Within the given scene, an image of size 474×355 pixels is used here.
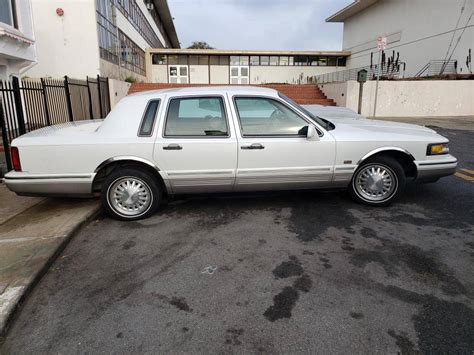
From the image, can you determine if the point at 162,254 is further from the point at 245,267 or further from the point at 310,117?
the point at 310,117

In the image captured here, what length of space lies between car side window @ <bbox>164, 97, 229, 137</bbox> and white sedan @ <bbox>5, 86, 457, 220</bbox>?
1cm

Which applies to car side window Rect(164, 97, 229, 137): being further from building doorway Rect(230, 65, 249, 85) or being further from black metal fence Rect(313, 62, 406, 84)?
building doorway Rect(230, 65, 249, 85)

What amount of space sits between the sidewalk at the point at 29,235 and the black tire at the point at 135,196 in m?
0.39

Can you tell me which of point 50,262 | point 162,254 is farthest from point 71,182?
point 162,254

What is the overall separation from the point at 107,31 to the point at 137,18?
1042 centimetres

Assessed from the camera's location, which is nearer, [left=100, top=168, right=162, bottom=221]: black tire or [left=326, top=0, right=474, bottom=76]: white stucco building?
[left=100, top=168, right=162, bottom=221]: black tire

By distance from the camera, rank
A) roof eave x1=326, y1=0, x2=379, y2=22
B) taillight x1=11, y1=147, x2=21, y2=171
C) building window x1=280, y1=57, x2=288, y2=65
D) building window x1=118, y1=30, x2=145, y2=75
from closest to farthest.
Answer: taillight x1=11, y1=147, x2=21, y2=171
building window x1=118, y1=30, x2=145, y2=75
roof eave x1=326, y1=0, x2=379, y2=22
building window x1=280, y1=57, x2=288, y2=65

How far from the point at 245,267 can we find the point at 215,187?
1543 mm

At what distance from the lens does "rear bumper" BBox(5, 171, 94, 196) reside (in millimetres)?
4484

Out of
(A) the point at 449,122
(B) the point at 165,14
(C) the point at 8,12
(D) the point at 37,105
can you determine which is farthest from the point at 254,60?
(D) the point at 37,105

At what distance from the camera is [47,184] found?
4516 mm

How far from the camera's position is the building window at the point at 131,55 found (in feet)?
75.7

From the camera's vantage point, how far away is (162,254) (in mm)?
3785

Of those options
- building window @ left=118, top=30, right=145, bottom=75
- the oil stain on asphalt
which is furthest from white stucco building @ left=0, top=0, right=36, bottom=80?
the oil stain on asphalt
